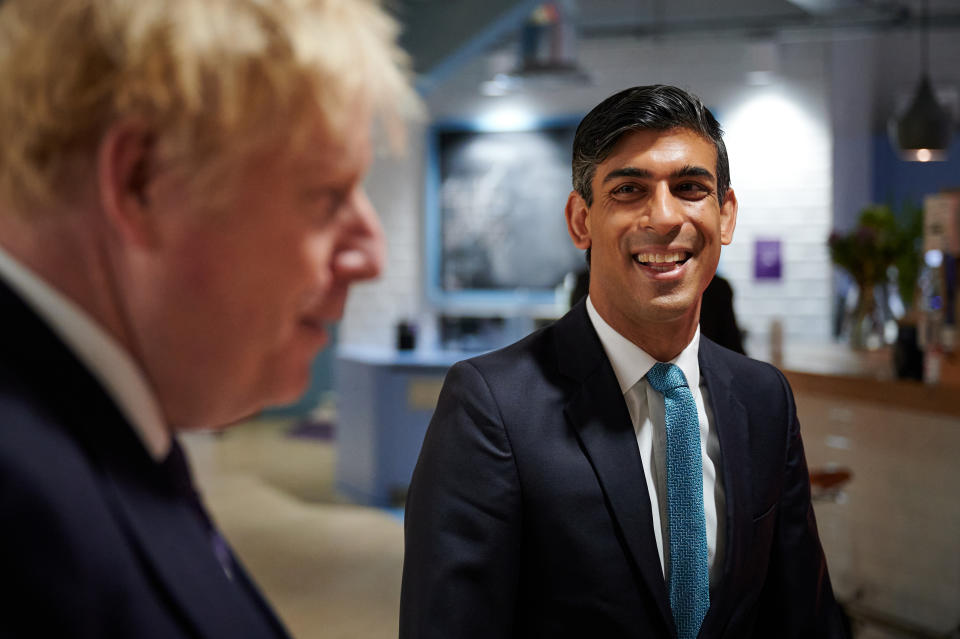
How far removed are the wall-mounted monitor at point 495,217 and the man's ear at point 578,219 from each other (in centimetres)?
737

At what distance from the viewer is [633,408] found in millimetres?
1399

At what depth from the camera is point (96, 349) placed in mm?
556

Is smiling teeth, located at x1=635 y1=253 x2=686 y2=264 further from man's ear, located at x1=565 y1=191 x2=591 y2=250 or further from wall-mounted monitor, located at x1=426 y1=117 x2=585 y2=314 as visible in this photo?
wall-mounted monitor, located at x1=426 y1=117 x2=585 y2=314

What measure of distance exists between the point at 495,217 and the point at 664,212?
305 inches

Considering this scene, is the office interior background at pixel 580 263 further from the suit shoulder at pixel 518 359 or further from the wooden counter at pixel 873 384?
the suit shoulder at pixel 518 359

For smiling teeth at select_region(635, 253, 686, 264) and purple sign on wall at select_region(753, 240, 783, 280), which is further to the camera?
purple sign on wall at select_region(753, 240, 783, 280)

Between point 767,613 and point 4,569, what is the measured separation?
3.77 ft

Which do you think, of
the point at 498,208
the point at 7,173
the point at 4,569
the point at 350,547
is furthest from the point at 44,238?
the point at 498,208

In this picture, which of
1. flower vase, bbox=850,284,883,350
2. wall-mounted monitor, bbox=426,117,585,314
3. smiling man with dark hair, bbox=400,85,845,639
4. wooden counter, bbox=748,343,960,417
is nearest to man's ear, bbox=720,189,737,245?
smiling man with dark hair, bbox=400,85,845,639

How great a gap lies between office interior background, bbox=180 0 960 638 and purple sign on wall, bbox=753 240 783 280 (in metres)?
0.02

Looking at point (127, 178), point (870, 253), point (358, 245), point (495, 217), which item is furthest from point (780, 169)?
point (127, 178)

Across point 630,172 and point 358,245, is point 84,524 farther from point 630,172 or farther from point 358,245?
point 630,172

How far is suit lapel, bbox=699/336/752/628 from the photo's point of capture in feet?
4.25

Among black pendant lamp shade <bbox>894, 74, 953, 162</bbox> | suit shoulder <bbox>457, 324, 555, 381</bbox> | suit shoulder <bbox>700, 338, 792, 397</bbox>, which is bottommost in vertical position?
suit shoulder <bbox>700, 338, 792, 397</bbox>
